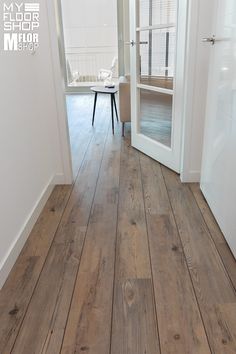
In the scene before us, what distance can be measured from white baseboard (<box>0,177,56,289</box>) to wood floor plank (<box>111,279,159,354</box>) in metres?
0.56

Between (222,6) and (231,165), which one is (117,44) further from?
(231,165)

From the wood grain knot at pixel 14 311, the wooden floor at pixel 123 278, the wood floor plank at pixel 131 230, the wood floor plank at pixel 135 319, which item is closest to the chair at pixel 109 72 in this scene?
the wood floor plank at pixel 131 230

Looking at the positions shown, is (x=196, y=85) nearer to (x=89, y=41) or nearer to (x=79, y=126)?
(x=79, y=126)

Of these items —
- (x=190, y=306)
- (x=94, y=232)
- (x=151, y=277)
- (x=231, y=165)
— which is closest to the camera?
(x=190, y=306)

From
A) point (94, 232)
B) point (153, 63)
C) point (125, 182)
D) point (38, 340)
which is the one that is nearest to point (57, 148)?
point (125, 182)

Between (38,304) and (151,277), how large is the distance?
538 mm

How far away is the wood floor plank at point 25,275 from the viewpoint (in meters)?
1.29

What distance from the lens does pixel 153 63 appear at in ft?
9.18

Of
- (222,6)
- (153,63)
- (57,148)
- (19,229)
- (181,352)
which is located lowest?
(181,352)

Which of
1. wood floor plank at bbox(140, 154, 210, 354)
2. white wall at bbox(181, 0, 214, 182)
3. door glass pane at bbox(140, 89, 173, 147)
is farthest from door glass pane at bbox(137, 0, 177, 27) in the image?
wood floor plank at bbox(140, 154, 210, 354)

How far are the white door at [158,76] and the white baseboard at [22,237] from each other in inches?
42.5

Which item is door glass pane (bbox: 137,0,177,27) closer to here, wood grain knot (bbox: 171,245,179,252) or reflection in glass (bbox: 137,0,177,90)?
reflection in glass (bbox: 137,0,177,90)

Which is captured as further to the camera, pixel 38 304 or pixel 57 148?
pixel 57 148

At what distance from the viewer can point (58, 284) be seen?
1.50 meters
